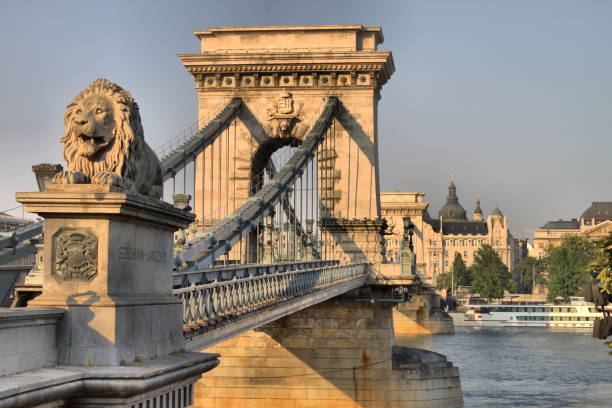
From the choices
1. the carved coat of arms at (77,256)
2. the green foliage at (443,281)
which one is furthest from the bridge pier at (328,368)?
the green foliage at (443,281)

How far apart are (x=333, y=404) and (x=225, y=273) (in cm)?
2041

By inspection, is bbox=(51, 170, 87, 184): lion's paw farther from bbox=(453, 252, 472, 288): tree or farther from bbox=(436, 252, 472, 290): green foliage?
bbox=(453, 252, 472, 288): tree

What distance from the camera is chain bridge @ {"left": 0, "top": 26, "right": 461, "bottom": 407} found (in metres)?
39.0

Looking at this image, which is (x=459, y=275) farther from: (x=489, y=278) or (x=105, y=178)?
(x=105, y=178)

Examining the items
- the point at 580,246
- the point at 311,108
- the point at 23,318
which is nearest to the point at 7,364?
the point at 23,318

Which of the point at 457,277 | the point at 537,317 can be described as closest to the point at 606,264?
the point at 537,317

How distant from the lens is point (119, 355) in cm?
1048

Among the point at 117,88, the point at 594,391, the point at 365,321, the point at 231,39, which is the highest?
the point at 231,39

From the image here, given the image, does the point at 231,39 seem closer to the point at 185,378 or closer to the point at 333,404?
the point at 333,404

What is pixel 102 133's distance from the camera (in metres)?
11.1

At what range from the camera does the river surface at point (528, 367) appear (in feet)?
163

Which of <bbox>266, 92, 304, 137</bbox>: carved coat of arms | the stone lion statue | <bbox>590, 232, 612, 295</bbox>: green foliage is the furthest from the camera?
<bbox>266, 92, 304, 137</bbox>: carved coat of arms

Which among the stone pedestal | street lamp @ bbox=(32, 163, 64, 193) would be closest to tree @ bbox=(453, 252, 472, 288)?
street lamp @ bbox=(32, 163, 64, 193)

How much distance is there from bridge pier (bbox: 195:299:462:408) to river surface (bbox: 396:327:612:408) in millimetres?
6852
